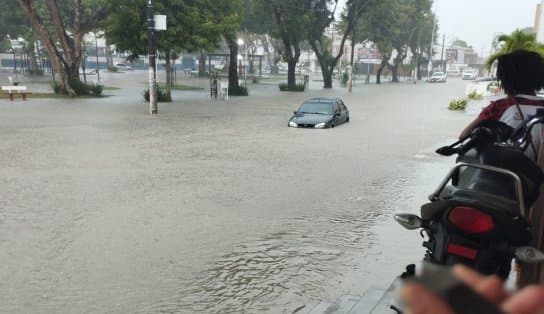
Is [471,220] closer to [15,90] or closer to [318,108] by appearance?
[318,108]

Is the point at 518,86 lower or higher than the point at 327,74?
higher

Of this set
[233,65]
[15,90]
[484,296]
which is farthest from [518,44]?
[233,65]

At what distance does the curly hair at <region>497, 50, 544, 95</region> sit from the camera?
11.2 ft

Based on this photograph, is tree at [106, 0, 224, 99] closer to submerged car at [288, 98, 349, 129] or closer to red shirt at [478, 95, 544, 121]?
submerged car at [288, 98, 349, 129]

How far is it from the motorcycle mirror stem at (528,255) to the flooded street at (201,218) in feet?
6.52

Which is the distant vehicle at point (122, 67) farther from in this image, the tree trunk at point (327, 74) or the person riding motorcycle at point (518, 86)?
the person riding motorcycle at point (518, 86)

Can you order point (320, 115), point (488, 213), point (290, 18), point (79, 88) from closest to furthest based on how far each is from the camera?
point (488, 213), point (320, 115), point (79, 88), point (290, 18)

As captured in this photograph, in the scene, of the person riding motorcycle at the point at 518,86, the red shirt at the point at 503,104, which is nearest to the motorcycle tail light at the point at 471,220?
the person riding motorcycle at the point at 518,86

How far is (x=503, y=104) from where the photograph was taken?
3422mm

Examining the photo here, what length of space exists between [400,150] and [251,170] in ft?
15.4

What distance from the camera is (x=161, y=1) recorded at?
23.0 metres

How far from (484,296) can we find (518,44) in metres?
3.60

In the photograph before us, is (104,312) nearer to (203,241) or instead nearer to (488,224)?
(203,241)

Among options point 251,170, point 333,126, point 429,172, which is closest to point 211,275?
point 251,170
